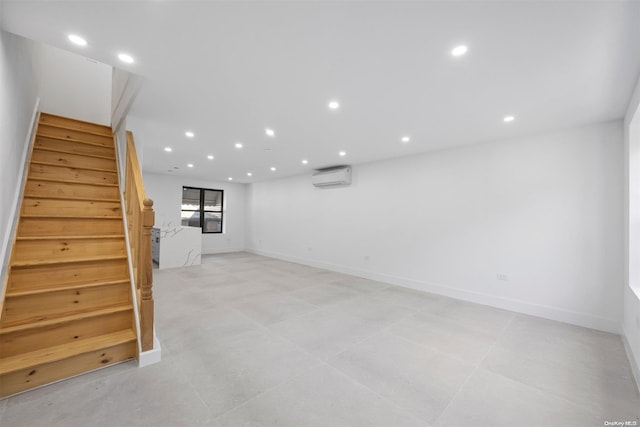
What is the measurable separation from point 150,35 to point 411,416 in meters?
3.32

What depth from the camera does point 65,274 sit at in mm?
2477

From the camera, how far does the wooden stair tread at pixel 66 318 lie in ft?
6.66

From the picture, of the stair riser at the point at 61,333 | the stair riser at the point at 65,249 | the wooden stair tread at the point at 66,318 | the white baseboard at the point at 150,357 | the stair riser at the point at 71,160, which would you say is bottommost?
the white baseboard at the point at 150,357

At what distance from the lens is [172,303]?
13.0 feet

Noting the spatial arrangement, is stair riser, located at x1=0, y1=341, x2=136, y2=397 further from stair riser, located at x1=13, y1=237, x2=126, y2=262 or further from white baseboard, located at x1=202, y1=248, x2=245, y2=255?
white baseboard, located at x1=202, y1=248, x2=245, y2=255

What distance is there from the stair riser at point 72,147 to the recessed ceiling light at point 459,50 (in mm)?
4456

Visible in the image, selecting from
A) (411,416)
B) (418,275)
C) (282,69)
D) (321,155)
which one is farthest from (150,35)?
(418,275)

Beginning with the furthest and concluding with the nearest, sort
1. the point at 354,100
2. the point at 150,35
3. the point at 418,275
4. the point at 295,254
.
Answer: the point at 295,254
the point at 418,275
the point at 354,100
the point at 150,35

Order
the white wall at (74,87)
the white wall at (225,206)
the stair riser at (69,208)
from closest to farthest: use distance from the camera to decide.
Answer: the stair riser at (69,208) < the white wall at (74,87) < the white wall at (225,206)

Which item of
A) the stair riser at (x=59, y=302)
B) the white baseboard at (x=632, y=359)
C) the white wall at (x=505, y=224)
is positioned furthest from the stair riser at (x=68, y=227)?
the white baseboard at (x=632, y=359)

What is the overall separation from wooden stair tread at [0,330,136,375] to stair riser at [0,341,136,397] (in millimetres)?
32

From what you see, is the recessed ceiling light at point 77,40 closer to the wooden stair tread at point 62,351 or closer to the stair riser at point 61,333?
the stair riser at point 61,333

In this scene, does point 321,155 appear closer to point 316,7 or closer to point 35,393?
point 316,7

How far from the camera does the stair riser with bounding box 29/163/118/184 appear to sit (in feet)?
10.2
